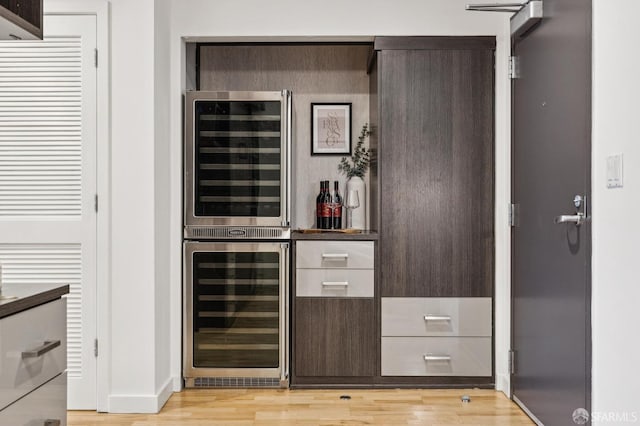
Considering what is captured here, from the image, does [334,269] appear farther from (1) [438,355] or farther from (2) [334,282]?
(1) [438,355]

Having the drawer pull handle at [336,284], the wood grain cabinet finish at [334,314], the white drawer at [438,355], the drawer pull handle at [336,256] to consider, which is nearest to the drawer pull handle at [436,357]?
the white drawer at [438,355]

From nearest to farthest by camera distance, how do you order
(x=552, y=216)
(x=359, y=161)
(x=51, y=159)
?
(x=552, y=216) → (x=51, y=159) → (x=359, y=161)

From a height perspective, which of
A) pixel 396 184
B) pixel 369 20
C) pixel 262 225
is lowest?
pixel 262 225

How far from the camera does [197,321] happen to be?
12.2ft

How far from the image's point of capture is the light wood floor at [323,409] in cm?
316

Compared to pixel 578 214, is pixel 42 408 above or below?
below

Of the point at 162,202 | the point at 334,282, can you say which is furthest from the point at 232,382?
the point at 162,202

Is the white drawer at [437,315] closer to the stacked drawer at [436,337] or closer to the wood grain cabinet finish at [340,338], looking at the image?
the stacked drawer at [436,337]

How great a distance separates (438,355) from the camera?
3.69 m
